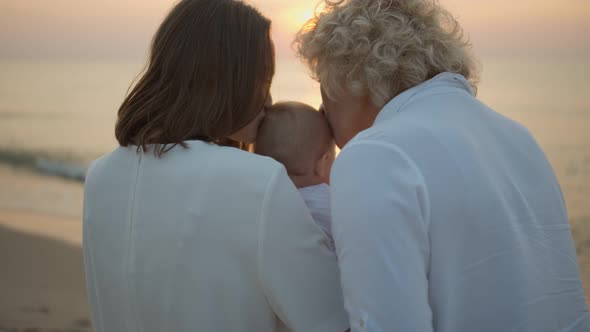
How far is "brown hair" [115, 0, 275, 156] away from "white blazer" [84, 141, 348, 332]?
88mm

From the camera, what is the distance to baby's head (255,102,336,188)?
2492 millimetres

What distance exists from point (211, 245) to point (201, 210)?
0.33ft

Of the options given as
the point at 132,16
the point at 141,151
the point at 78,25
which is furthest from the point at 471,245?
the point at 78,25

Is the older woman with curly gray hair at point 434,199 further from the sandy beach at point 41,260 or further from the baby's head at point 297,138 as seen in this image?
the sandy beach at point 41,260

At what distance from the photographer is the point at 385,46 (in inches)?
79.9

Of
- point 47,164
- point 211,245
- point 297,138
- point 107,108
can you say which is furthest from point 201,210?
point 107,108

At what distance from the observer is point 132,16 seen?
13.5 metres

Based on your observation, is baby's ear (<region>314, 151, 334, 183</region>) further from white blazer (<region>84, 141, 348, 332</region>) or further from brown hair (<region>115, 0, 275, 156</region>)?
white blazer (<region>84, 141, 348, 332</region>)

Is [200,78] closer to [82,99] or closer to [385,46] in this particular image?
[385,46]

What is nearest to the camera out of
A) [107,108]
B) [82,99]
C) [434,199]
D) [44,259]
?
[434,199]

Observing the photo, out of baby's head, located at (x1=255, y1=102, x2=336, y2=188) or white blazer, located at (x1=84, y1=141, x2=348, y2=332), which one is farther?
baby's head, located at (x1=255, y1=102, x2=336, y2=188)

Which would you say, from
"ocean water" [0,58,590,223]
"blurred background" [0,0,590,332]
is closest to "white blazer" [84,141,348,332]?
"blurred background" [0,0,590,332]

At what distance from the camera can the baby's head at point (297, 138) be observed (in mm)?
2492

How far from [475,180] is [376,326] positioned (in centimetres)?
47
